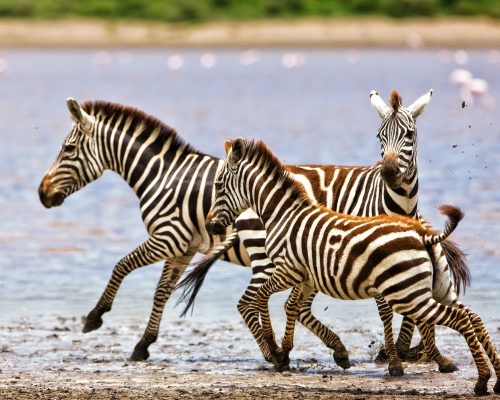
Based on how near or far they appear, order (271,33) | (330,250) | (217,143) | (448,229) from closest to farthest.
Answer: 1. (448,229)
2. (330,250)
3. (217,143)
4. (271,33)

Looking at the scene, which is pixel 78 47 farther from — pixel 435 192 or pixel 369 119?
pixel 435 192

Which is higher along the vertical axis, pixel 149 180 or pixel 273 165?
pixel 273 165

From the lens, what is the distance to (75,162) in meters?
11.9

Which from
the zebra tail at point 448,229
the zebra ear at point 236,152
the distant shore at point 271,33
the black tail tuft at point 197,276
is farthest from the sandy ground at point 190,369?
the distant shore at point 271,33

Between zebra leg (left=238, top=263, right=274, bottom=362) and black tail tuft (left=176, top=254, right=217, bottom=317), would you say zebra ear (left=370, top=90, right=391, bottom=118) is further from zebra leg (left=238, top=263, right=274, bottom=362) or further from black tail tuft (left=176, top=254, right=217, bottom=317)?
black tail tuft (left=176, top=254, right=217, bottom=317)

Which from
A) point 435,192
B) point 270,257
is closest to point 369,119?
point 435,192

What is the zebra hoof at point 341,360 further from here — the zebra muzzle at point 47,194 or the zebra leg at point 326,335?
the zebra muzzle at point 47,194

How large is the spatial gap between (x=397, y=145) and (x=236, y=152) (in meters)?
1.24

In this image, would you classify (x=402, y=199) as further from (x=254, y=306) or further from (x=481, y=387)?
(x=481, y=387)

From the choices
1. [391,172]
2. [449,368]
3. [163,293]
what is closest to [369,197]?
[391,172]

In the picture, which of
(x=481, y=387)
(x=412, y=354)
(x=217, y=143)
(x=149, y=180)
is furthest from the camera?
(x=217, y=143)

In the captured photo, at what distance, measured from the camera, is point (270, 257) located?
997cm

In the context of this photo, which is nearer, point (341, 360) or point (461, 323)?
point (461, 323)

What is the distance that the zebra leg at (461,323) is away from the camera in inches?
344
